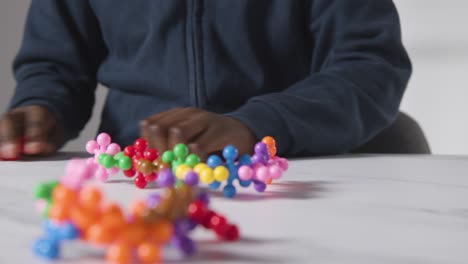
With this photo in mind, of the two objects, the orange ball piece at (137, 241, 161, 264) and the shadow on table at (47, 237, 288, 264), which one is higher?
the orange ball piece at (137, 241, 161, 264)

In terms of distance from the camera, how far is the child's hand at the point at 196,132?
1.79 feet

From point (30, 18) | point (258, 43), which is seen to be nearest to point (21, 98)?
point (30, 18)

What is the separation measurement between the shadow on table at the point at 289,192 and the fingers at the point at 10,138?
0.34 meters

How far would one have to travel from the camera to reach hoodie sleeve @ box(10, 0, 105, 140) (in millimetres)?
950

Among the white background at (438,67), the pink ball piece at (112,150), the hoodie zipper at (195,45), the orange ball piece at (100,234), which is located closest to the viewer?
the orange ball piece at (100,234)

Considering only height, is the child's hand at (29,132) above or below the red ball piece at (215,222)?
below

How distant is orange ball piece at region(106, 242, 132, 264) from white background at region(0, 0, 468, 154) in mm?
1448

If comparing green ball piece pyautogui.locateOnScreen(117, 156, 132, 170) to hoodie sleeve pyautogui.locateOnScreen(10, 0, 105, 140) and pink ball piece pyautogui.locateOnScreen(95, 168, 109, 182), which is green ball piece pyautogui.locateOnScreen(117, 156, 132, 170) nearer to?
Answer: pink ball piece pyautogui.locateOnScreen(95, 168, 109, 182)

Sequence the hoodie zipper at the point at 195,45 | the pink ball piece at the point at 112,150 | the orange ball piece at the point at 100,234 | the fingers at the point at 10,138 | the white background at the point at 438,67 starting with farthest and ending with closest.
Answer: the white background at the point at 438,67, the hoodie zipper at the point at 195,45, the fingers at the point at 10,138, the pink ball piece at the point at 112,150, the orange ball piece at the point at 100,234

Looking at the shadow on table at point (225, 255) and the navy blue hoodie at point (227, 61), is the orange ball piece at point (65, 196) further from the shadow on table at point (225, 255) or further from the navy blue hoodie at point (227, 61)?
the navy blue hoodie at point (227, 61)

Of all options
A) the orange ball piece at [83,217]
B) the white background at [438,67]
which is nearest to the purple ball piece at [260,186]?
the orange ball piece at [83,217]

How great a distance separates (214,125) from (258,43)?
12.7 inches

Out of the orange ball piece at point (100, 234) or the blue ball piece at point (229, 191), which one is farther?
the blue ball piece at point (229, 191)

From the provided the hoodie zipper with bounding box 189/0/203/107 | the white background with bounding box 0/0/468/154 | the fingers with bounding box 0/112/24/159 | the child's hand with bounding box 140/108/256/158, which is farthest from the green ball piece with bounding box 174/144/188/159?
the white background with bounding box 0/0/468/154
